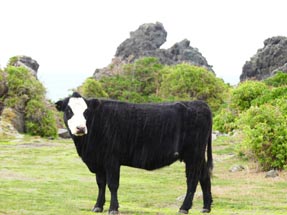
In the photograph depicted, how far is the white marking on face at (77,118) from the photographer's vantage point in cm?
1188

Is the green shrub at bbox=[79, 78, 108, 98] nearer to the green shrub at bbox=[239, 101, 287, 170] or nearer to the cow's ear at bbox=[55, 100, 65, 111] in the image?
the green shrub at bbox=[239, 101, 287, 170]

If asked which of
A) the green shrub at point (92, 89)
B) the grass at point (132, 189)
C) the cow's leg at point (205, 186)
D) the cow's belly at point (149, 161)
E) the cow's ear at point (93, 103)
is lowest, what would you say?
the grass at point (132, 189)

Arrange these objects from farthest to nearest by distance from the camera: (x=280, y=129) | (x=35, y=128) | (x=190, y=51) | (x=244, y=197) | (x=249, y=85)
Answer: (x=190, y=51) → (x=35, y=128) → (x=249, y=85) → (x=280, y=129) → (x=244, y=197)

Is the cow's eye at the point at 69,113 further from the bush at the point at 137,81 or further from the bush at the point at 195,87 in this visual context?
the bush at the point at 137,81

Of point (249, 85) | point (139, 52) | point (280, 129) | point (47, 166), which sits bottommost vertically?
point (47, 166)

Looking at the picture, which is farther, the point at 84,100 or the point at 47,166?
the point at 47,166

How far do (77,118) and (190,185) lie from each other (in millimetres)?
2851

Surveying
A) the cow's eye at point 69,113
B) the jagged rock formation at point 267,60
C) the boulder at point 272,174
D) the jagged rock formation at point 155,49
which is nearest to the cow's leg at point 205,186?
the cow's eye at point 69,113

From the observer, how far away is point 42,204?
14.0 meters

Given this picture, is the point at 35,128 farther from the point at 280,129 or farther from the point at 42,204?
the point at 42,204

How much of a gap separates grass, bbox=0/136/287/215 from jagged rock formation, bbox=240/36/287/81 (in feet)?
242

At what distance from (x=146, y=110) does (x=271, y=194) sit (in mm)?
7910

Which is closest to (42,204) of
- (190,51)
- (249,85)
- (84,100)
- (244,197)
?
(84,100)

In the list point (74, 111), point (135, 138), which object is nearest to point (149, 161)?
point (135, 138)
